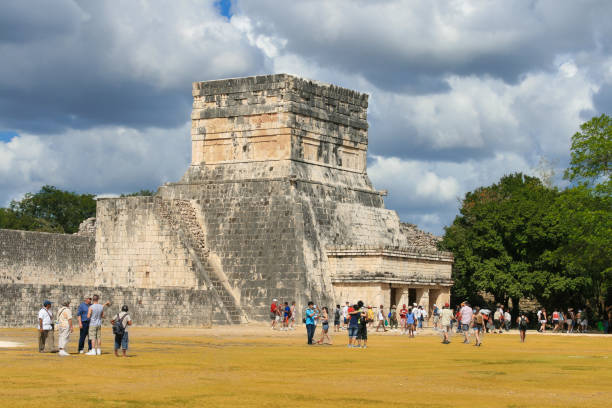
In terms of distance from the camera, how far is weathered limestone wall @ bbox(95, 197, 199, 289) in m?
37.8

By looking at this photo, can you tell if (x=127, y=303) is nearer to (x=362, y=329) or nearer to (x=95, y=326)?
(x=362, y=329)

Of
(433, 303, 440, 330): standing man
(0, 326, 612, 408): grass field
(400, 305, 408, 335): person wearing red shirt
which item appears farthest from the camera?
(433, 303, 440, 330): standing man

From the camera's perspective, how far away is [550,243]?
4450 centimetres

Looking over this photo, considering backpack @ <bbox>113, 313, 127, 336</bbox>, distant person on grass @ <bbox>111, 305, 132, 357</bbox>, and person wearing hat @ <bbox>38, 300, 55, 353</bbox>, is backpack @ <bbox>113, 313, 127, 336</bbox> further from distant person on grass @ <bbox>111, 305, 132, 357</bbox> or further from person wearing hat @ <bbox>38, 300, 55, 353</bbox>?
person wearing hat @ <bbox>38, 300, 55, 353</bbox>

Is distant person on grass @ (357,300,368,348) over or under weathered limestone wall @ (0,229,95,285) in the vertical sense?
under

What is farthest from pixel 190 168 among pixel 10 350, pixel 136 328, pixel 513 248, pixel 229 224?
pixel 10 350

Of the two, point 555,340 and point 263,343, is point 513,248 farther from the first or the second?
point 263,343

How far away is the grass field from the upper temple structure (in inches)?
442

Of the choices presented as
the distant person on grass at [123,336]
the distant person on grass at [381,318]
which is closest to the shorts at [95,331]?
the distant person on grass at [123,336]

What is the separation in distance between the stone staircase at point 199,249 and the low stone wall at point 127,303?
1.12 meters

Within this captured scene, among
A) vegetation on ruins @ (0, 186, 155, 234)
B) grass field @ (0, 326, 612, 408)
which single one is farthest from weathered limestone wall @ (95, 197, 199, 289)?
vegetation on ruins @ (0, 186, 155, 234)

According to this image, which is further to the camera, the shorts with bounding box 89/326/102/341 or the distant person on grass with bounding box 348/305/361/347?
the distant person on grass with bounding box 348/305/361/347

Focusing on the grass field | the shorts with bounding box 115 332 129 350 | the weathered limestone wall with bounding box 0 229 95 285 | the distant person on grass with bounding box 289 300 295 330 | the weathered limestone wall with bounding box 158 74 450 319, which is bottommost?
the grass field

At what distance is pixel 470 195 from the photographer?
2440 inches
